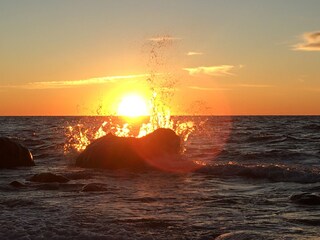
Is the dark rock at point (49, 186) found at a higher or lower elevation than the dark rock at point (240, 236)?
higher

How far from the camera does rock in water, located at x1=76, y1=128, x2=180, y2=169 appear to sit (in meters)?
19.0

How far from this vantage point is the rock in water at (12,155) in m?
19.0

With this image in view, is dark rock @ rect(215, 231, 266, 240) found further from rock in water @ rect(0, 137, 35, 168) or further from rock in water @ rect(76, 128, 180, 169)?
rock in water @ rect(0, 137, 35, 168)

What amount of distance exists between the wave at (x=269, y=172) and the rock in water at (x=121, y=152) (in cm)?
342

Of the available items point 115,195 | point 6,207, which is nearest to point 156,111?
point 115,195

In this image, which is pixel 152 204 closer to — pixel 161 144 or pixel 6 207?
pixel 6 207

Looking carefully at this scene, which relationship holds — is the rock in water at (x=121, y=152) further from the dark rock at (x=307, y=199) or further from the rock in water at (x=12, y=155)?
the dark rock at (x=307, y=199)

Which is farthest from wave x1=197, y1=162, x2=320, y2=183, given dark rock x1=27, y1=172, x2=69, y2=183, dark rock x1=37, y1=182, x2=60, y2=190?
dark rock x1=37, y1=182, x2=60, y2=190

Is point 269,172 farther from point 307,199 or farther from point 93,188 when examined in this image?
point 93,188

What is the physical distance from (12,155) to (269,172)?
1059 cm

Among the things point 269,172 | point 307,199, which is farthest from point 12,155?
point 307,199

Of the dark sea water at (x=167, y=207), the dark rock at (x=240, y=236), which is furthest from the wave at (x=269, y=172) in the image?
the dark rock at (x=240, y=236)

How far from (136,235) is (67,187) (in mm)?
5686

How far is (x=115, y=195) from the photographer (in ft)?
36.4
